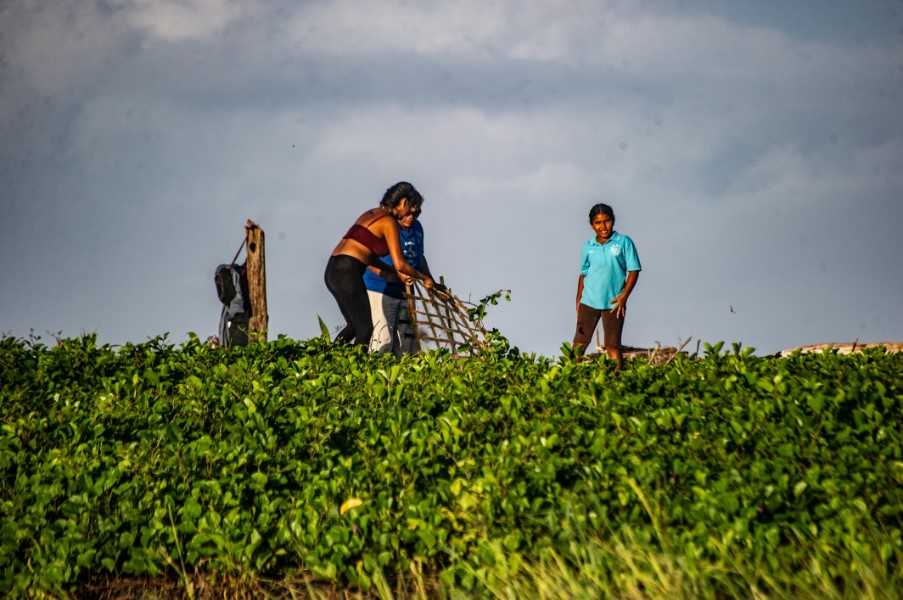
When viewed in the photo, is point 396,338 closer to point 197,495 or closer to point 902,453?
point 197,495

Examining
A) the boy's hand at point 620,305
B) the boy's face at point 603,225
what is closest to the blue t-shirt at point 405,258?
the boy's face at point 603,225

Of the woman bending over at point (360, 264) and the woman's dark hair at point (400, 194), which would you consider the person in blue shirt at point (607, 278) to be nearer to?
the woman bending over at point (360, 264)

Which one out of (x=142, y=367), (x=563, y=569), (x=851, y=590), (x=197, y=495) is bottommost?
(x=851, y=590)

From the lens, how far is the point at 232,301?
12.4 m

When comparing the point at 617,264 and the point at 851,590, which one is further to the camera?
the point at 617,264

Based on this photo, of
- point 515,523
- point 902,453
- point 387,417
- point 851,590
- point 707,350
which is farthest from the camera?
point 707,350

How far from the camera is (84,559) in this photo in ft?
16.5

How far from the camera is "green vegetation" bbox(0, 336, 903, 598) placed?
448 centimetres

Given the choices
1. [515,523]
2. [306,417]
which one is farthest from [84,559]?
[515,523]

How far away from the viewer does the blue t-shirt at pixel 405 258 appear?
10.5 meters

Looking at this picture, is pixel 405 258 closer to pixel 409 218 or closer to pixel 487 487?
pixel 409 218

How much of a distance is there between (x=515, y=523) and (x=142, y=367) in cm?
468

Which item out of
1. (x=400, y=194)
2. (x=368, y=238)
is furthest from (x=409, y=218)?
(x=368, y=238)

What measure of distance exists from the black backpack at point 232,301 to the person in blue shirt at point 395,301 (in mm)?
2552
